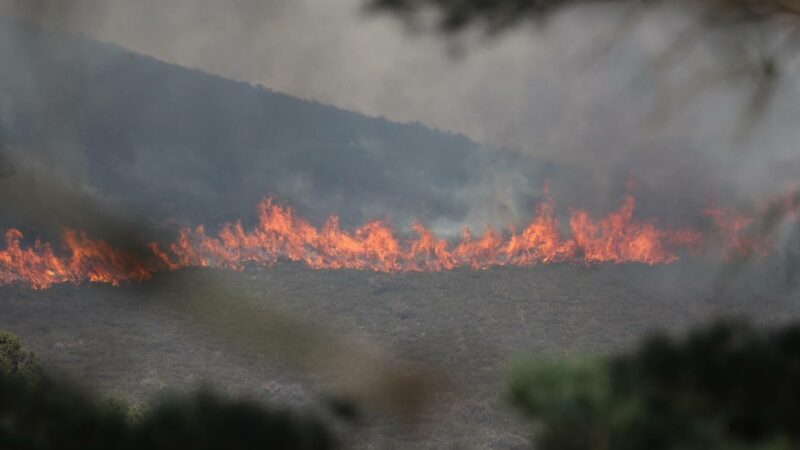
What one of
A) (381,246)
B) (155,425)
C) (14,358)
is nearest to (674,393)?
(155,425)

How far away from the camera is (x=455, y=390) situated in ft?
55.7

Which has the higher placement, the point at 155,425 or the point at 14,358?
the point at 14,358

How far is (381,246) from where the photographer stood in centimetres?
2506

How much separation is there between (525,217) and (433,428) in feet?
42.1

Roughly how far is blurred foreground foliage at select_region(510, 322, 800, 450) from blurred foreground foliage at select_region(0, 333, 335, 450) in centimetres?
70

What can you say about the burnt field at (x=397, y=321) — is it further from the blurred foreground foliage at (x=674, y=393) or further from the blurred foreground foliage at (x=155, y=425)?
the blurred foreground foliage at (x=674, y=393)

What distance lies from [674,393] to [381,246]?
74.5ft

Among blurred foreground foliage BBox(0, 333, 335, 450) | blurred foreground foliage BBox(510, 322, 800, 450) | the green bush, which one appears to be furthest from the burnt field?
blurred foreground foliage BBox(510, 322, 800, 450)

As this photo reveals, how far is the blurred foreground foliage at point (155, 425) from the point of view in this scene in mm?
2594

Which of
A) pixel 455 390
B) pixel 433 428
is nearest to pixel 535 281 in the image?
pixel 455 390

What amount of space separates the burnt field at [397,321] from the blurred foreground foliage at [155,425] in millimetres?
10935

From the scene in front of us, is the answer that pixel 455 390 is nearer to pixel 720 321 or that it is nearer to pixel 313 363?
pixel 313 363

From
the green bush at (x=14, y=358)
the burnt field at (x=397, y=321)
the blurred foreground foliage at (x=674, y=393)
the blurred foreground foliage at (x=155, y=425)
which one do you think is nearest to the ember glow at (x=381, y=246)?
the burnt field at (x=397, y=321)

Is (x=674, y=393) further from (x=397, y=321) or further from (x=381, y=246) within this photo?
(x=381, y=246)
